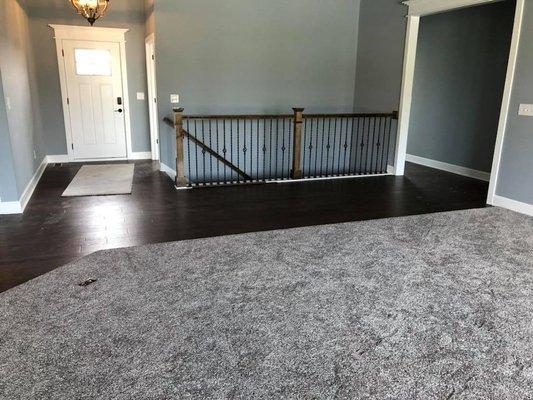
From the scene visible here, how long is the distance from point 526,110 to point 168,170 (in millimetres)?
4875

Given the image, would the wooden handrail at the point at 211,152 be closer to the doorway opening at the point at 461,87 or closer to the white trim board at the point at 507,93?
the doorway opening at the point at 461,87

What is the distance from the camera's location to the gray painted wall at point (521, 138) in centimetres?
440

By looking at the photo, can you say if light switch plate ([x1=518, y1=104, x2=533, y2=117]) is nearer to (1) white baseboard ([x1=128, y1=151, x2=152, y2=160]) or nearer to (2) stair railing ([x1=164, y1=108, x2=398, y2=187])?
(2) stair railing ([x1=164, y1=108, x2=398, y2=187])

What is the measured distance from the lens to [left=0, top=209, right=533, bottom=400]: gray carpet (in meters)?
1.92

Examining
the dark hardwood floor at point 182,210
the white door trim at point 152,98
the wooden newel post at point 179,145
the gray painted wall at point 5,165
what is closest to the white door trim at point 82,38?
the white door trim at point 152,98

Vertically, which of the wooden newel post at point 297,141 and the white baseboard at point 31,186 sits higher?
the wooden newel post at point 297,141

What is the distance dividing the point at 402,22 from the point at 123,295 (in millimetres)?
5613

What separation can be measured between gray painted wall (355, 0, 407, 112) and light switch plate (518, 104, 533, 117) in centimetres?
210

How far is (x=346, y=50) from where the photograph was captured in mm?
7094

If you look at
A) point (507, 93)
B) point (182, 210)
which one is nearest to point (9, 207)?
point (182, 210)

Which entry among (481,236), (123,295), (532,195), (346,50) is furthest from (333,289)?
(346,50)

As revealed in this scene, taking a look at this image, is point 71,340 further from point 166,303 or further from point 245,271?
point 245,271

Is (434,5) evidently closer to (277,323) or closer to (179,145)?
(179,145)

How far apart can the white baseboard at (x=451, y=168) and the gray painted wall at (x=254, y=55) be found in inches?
65.9
